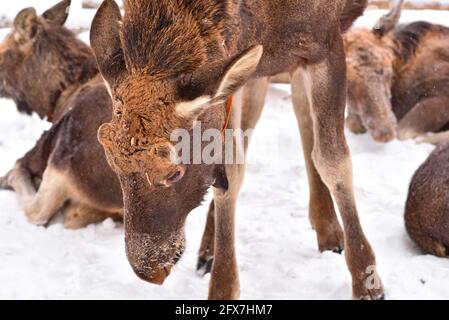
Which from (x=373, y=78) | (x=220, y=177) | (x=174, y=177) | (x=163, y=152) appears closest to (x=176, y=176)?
(x=174, y=177)

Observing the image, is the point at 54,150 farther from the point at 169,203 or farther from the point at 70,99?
the point at 169,203

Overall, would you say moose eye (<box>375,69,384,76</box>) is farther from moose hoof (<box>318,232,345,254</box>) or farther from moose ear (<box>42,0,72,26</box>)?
moose hoof (<box>318,232,345,254</box>)

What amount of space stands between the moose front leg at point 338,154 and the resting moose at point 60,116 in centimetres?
222

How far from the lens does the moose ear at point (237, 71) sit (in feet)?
12.6

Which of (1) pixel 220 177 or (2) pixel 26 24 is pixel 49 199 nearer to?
(2) pixel 26 24

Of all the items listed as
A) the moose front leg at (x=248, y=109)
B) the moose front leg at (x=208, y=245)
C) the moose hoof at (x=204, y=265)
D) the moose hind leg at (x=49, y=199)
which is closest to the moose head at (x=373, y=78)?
the moose front leg at (x=248, y=109)

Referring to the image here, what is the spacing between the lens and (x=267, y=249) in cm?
617

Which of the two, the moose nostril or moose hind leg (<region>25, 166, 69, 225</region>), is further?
moose hind leg (<region>25, 166, 69, 225</region>)

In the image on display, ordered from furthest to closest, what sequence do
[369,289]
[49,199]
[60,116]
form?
1. [60,116]
2. [49,199]
3. [369,289]

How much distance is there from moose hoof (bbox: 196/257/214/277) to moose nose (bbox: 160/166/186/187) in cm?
181

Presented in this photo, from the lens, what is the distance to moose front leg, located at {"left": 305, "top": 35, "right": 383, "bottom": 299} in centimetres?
514

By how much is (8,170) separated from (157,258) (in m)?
4.61

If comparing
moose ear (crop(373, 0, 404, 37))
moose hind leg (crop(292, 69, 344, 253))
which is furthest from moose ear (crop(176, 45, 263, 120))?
moose ear (crop(373, 0, 404, 37))

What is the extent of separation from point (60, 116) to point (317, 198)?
2990mm
